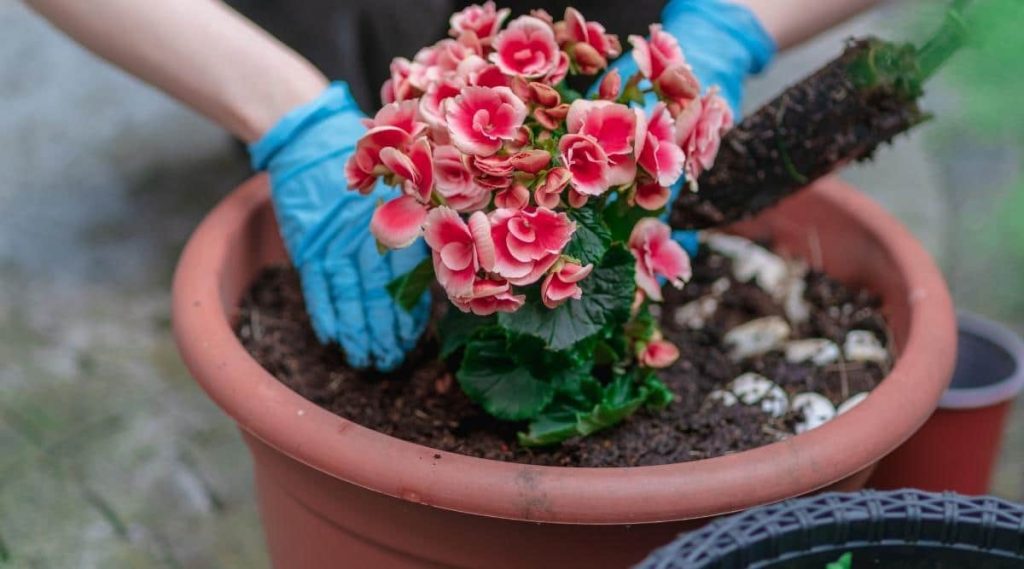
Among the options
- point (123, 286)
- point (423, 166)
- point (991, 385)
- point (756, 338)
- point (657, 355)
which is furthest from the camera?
point (123, 286)

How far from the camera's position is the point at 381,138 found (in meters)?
0.84

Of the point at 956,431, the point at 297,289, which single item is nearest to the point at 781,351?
the point at 956,431

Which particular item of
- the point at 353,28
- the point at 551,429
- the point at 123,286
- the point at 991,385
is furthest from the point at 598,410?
the point at 123,286

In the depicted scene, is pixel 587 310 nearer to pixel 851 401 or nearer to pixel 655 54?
pixel 655 54

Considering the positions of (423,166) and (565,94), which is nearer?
A: (423,166)

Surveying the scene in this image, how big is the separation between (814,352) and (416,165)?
63cm

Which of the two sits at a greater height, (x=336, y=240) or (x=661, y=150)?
(x=661, y=150)

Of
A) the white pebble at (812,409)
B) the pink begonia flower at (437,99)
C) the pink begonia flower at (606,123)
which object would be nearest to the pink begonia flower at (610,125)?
the pink begonia flower at (606,123)

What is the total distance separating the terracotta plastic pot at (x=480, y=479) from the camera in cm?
85

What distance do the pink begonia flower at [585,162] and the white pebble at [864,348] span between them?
557mm

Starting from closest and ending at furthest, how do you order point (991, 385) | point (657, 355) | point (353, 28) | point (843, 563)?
point (843, 563) → point (657, 355) → point (991, 385) → point (353, 28)

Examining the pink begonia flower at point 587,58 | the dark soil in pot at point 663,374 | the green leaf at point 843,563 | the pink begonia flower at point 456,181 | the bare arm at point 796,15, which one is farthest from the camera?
the bare arm at point 796,15

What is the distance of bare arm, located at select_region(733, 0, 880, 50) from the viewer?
1233mm

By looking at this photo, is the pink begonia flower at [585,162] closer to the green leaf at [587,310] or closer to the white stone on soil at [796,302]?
the green leaf at [587,310]
